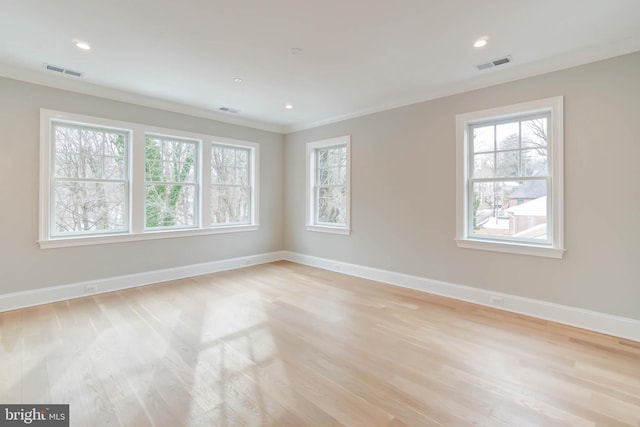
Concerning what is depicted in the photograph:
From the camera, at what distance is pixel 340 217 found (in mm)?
5496

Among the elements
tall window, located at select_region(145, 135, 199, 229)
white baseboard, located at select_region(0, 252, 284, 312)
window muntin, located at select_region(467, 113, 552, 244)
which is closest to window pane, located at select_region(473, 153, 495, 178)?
window muntin, located at select_region(467, 113, 552, 244)

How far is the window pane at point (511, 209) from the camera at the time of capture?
3381 mm

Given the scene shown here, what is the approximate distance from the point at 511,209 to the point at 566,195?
558 mm

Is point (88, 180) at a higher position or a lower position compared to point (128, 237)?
higher

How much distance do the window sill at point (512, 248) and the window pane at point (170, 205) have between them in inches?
169

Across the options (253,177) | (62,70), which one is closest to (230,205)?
(253,177)

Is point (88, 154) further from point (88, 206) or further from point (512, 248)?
point (512, 248)

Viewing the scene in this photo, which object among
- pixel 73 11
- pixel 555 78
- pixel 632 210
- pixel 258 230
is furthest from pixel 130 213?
pixel 632 210

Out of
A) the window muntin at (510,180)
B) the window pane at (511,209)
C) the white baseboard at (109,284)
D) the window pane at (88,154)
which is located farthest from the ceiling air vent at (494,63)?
the window pane at (88,154)

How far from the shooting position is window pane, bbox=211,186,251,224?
540cm

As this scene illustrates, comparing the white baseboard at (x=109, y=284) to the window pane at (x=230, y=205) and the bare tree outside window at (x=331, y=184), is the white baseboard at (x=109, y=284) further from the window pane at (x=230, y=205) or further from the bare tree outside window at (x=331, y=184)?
the bare tree outside window at (x=331, y=184)

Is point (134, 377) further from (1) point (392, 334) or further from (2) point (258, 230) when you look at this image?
→ (2) point (258, 230)

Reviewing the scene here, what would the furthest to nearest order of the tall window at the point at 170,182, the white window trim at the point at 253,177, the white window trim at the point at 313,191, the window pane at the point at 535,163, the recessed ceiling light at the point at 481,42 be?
1. the white window trim at the point at 253,177
2. the white window trim at the point at 313,191
3. the tall window at the point at 170,182
4. the window pane at the point at 535,163
5. the recessed ceiling light at the point at 481,42

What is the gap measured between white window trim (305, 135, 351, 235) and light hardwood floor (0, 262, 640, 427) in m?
1.85
